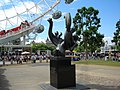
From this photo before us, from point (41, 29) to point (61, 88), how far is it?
3051 cm

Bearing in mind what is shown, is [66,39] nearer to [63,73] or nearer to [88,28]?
[63,73]

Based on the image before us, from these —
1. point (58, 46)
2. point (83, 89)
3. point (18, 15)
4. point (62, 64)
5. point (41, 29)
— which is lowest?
point (83, 89)

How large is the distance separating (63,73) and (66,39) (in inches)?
70.6

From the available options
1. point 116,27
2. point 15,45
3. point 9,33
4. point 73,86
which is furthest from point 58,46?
point 15,45

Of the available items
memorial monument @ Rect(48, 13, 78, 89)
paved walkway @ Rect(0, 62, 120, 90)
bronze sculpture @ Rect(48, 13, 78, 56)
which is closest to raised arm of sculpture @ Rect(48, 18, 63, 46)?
bronze sculpture @ Rect(48, 13, 78, 56)

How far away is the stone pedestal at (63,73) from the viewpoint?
12.9m

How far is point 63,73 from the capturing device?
13.0 metres

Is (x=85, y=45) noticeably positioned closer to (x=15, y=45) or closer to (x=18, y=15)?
(x=18, y=15)

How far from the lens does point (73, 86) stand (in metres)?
13.3

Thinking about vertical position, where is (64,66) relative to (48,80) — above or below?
above

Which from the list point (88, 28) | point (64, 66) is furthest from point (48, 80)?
point (88, 28)

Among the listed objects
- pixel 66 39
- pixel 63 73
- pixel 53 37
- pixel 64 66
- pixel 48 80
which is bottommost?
pixel 48 80

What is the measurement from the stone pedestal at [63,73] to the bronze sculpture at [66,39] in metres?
0.63

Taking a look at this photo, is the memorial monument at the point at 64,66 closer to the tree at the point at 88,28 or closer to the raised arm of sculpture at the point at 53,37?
the raised arm of sculpture at the point at 53,37
